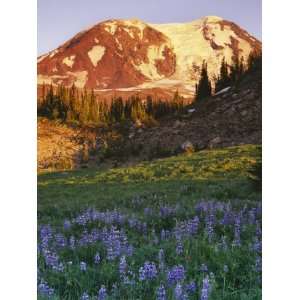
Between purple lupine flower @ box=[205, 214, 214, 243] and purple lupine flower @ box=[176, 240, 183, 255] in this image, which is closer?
purple lupine flower @ box=[176, 240, 183, 255]

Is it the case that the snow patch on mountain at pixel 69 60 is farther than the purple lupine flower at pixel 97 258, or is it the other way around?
the snow patch on mountain at pixel 69 60

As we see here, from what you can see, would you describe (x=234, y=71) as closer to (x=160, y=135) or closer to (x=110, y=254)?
(x=160, y=135)

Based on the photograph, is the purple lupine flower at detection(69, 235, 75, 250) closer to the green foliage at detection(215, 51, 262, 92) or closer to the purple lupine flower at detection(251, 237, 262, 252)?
the purple lupine flower at detection(251, 237, 262, 252)

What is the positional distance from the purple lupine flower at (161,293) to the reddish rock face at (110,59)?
1.62 meters

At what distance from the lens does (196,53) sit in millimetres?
3621

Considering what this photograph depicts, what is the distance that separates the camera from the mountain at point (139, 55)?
3.54 m

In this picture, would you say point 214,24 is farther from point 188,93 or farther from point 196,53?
point 188,93

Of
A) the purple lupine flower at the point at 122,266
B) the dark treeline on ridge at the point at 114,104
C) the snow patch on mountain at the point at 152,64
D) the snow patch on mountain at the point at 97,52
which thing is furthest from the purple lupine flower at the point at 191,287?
the snow patch on mountain at the point at 97,52

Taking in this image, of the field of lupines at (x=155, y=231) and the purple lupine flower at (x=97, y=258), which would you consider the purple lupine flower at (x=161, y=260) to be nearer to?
the field of lupines at (x=155, y=231)

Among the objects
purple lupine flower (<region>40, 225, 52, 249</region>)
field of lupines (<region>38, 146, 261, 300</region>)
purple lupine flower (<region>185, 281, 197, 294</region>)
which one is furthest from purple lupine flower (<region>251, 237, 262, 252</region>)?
purple lupine flower (<region>40, 225, 52, 249</region>)

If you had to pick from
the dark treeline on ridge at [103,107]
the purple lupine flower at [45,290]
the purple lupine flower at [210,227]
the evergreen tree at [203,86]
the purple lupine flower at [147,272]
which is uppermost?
the evergreen tree at [203,86]

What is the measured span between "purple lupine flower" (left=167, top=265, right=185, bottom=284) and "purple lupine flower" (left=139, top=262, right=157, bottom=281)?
8 centimetres

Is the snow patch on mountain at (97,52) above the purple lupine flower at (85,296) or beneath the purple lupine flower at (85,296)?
above

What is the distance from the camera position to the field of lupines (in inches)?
106
